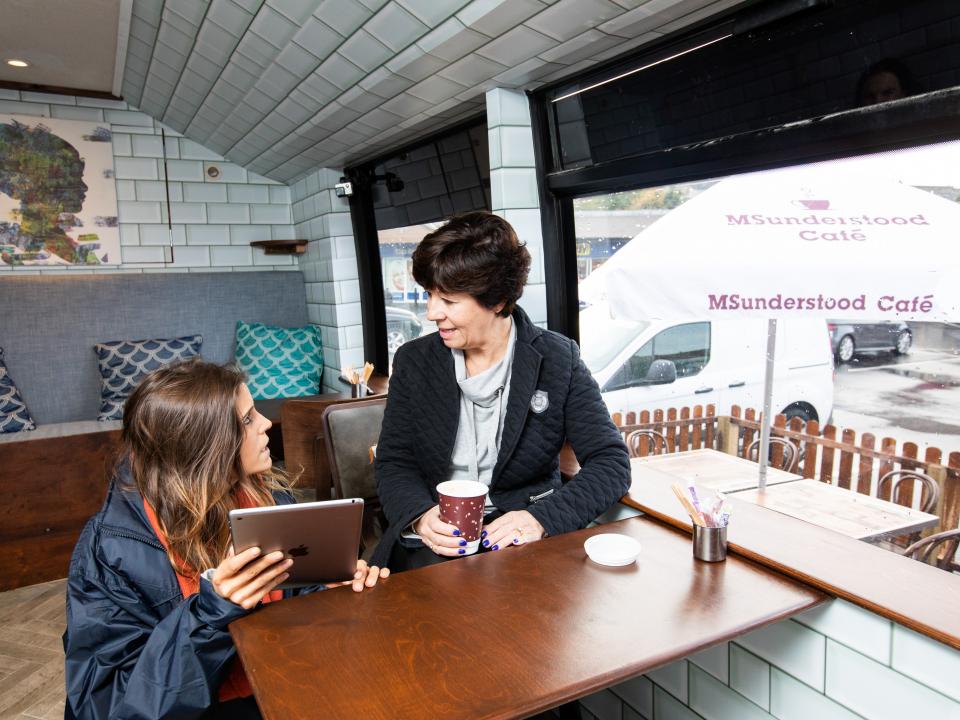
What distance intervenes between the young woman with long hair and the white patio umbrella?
1.19 meters

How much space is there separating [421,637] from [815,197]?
1.47 m

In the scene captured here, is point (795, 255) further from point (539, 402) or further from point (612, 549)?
point (612, 549)

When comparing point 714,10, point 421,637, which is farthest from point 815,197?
point 421,637

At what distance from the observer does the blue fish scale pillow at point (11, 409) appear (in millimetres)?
3861

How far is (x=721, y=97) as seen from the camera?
1.93 meters

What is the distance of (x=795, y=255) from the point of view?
172 cm

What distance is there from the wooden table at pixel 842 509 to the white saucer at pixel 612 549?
1.93 ft

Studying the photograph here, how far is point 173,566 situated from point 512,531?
76 cm

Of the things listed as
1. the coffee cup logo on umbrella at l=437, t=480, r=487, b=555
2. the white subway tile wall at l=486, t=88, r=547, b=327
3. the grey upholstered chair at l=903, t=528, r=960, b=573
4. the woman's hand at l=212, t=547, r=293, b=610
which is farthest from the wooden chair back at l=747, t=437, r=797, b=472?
the woman's hand at l=212, t=547, r=293, b=610

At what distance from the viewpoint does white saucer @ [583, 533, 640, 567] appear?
1397 millimetres

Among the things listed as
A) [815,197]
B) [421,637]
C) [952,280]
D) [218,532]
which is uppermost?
[815,197]

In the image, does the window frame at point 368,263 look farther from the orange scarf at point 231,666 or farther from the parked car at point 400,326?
the orange scarf at point 231,666

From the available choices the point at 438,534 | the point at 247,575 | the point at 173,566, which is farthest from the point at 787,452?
the point at 173,566

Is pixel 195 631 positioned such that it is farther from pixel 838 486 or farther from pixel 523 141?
pixel 523 141
